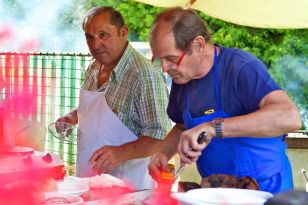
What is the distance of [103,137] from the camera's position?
2824 millimetres

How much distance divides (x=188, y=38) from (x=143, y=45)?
459cm

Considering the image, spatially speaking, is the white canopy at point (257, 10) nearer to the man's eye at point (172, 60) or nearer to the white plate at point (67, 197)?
the man's eye at point (172, 60)

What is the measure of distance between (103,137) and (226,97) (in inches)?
41.4

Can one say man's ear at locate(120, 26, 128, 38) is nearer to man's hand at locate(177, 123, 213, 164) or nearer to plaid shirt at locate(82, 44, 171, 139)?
plaid shirt at locate(82, 44, 171, 139)

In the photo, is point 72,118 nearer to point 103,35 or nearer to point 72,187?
point 103,35

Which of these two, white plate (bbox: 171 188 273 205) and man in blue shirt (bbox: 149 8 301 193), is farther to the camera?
man in blue shirt (bbox: 149 8 301 193)

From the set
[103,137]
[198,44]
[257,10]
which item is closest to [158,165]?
[198,44]

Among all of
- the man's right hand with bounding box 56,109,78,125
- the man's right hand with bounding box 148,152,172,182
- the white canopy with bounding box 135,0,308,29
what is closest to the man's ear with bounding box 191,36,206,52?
the man's right hand with bounding box 148,152,172,182

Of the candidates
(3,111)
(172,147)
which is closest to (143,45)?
(172,147)

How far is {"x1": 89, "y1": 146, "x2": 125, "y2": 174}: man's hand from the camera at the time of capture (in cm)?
249

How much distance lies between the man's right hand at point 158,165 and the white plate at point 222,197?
2.80 feet

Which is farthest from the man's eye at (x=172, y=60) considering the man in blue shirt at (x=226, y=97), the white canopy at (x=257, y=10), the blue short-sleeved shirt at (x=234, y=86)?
the white canopy at (x=257, y=10)

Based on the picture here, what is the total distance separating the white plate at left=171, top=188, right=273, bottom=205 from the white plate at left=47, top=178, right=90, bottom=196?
769mm

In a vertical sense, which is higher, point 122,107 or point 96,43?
point 96,43
